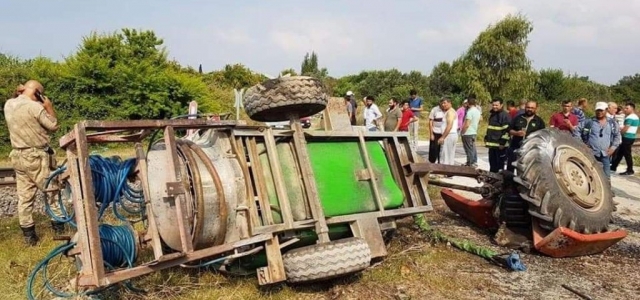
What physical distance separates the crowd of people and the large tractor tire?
3.32 ft

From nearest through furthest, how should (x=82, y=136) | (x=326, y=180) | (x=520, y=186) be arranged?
(x=82, y=136)
(x=326, y=180)
(x=520, y=186)

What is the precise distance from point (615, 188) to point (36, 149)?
861 centimetres

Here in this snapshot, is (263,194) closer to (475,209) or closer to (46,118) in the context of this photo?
(46,118)

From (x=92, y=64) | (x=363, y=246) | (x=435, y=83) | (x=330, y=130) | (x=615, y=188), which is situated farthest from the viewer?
(x=435, y=83)

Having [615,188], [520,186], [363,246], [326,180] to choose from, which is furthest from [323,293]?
[615,188]

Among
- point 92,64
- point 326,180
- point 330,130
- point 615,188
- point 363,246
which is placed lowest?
point 615,188

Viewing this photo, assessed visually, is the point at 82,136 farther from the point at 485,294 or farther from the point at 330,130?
the point at 485,294

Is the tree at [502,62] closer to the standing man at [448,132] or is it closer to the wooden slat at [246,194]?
the standing man at [448,132]

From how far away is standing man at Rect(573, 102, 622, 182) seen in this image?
7602 millimetres

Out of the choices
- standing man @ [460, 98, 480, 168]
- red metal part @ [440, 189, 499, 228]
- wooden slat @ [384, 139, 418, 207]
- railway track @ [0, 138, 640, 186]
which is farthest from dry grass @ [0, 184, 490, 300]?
standing man @ [460, 98, 480, 168]

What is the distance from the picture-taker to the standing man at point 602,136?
24.9 ft

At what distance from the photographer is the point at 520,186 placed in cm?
484

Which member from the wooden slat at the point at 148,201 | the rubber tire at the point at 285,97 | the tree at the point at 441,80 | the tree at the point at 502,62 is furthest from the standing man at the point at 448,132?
the tree at the point at 441,80

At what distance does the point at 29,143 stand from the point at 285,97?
283cm
